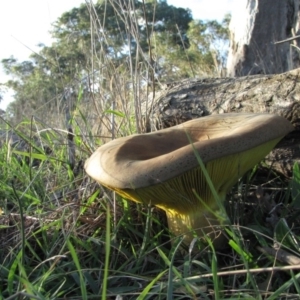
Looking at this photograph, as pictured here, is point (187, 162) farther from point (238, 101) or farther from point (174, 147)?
point (238, 101)

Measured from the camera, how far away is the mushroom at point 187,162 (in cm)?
121

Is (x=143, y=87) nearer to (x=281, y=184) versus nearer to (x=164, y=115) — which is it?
(x=164, y=115)

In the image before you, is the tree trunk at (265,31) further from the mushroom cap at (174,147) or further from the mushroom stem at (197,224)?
the mushroom stem at (197,224)

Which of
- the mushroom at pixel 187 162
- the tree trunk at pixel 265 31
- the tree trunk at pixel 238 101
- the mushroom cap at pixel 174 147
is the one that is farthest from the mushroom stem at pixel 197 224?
the tree trunk at pixel 265 31

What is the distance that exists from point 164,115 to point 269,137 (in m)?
0.82

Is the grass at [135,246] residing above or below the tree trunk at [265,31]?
below

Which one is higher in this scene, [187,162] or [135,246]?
[187,162]

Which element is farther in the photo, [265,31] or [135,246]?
[265,31]

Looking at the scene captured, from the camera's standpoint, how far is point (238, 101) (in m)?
1.90

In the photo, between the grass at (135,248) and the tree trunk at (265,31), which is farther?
the tree trunk at (265,31)

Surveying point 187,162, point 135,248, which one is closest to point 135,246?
point 135,248

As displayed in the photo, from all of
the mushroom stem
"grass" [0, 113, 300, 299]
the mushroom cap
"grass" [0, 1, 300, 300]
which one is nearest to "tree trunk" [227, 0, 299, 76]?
"grass" [0, 1, 300, 300]

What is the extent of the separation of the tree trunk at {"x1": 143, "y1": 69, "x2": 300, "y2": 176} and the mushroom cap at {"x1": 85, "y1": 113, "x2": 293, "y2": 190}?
304 mm

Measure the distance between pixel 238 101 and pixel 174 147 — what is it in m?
0.51
